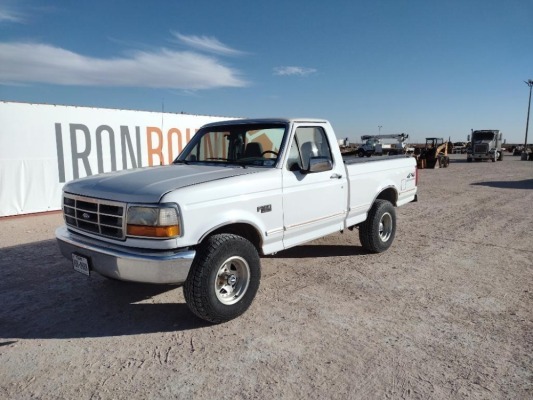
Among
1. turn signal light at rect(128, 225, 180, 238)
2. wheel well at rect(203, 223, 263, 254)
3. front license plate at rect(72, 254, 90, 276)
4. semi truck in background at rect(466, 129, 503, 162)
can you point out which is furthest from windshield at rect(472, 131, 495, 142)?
front license plate at rect(72, 254, 90, 276)

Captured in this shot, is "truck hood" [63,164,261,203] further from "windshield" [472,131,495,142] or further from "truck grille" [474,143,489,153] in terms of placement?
"windshield" [472,131,495,142]

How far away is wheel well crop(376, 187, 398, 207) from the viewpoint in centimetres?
628

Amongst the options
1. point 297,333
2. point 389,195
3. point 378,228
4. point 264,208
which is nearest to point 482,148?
point 389,195

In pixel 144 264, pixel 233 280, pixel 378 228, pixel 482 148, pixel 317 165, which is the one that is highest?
pixel 482 148

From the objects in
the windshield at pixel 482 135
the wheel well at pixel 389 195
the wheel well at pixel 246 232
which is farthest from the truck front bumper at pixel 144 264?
the windshield at pixel 482 135

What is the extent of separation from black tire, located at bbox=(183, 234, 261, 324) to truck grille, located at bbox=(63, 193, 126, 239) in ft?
2.41

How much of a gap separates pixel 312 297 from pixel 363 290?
642 millimetres

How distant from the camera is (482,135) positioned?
3412 cm

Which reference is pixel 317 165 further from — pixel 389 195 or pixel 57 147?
pixel 57 147

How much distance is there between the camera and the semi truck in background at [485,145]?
33.1m

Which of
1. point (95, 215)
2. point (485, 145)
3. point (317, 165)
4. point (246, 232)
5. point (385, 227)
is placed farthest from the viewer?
point (485, 145)

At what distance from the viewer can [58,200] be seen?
33.2ft

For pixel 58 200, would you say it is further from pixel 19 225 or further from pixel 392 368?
pixel 392 368

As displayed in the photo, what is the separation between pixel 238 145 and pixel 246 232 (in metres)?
1.26
